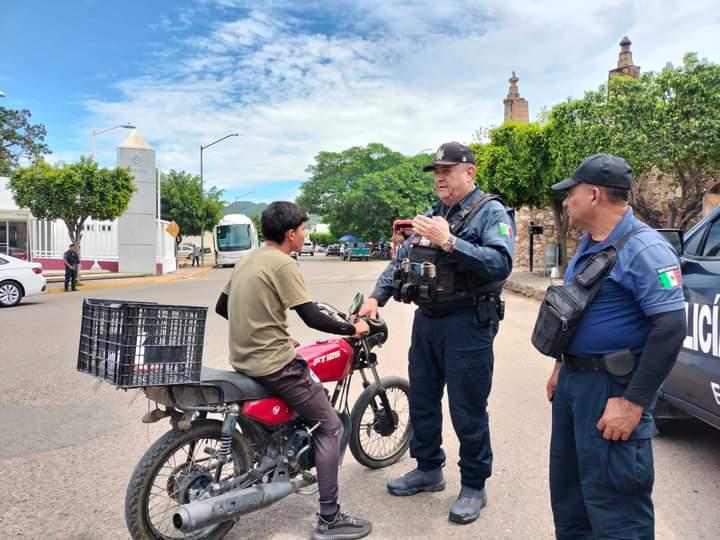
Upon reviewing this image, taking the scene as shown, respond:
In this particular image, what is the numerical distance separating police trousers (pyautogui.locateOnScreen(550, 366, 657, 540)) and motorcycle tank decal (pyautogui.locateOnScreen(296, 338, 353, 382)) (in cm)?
134

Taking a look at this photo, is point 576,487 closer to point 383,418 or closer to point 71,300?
point 383,418

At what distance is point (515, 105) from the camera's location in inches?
1505

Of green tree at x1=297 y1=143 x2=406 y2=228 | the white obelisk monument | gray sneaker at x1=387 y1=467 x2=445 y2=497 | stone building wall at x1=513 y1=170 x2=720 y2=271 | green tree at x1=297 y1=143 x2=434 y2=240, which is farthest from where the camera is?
green tree at x1=297 y1=143 x2=406 y2=228

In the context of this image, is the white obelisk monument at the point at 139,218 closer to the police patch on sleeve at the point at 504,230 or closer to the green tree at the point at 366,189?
the green tree at the point at 366,189

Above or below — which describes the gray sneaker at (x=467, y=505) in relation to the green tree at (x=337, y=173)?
below

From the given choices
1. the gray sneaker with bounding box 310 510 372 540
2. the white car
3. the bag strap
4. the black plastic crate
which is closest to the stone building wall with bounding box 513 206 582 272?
the white car

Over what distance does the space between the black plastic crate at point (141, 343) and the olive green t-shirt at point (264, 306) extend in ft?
0.77

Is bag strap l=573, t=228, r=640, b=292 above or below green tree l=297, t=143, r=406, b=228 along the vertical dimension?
below

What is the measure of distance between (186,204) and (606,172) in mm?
38939

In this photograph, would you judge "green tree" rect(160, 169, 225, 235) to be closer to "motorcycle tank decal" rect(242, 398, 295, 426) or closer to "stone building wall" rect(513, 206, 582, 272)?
"stone building wall" rect(513, 206, 582, 272)

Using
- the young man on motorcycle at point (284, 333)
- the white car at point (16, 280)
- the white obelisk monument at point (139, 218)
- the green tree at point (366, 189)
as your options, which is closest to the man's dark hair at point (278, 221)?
the young man on motorcycle at point (284, 333)

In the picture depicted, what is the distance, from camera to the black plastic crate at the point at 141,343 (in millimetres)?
2471

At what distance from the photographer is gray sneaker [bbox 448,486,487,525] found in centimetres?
324

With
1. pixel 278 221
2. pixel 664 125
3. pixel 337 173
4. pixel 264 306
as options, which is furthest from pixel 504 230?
pixel 337 173
